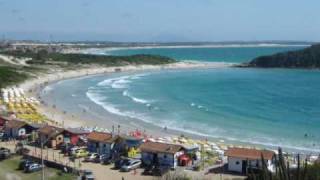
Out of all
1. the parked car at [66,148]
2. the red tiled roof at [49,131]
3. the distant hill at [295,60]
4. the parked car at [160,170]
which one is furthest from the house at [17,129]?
the distant hill at [295,60]

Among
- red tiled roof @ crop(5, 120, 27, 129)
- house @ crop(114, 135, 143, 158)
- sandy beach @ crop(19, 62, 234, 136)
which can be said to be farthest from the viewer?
sandy beach @ crop(19, 62, 234, 136)

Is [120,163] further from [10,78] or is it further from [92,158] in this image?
[10,78]

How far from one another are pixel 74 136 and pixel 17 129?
4800 millimetres

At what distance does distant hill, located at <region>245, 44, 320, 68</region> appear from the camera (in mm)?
133125

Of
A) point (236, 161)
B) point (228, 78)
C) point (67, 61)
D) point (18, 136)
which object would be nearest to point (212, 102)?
point (18, 136)

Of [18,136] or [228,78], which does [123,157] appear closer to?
[18,136]

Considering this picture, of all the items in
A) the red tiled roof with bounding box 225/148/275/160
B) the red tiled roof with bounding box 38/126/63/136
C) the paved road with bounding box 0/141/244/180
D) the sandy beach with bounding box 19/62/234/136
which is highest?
the red tiled roof with bounding box 225/148/275/160

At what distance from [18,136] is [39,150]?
14.3 feet

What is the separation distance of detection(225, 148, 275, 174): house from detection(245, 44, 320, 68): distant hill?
106 meters

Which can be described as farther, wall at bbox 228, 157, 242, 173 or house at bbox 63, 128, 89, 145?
house at bbox 63, 128, 89, 145

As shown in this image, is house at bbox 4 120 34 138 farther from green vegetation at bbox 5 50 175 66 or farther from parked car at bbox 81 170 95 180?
green vegetation at bbox 5 50 175 66

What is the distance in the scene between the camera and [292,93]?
7656 cm

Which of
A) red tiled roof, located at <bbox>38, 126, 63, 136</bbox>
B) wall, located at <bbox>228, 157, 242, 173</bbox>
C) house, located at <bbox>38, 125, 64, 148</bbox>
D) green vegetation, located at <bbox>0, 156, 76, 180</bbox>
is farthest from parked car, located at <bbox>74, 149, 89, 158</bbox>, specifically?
wall, located at <bbox>228, 157, 242, 173</bbox>

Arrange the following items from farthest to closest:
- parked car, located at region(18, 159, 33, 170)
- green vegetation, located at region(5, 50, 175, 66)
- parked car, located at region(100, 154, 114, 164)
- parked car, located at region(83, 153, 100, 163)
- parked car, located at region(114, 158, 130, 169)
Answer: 1. green vegetation, located at region(5, 50, 175, 66)
2. parked car, located at region(83, 153, 100, 163)
3. parked car, located at region(100, 154, 114, 164)
4. parked car, located at region(114, 158, 130, 169)
5. parked car, located at region(18, 159, 33, 170)
